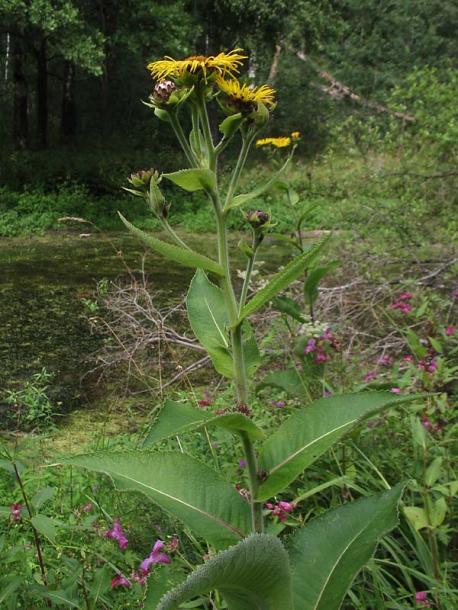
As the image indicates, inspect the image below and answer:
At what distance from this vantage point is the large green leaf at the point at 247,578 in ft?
2.31

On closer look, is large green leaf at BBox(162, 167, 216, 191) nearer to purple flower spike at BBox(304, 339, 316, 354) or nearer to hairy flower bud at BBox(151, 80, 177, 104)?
hairy flower bud at BBox(151, 80, 177, 104)

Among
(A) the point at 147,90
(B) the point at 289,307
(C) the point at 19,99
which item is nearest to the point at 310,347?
(B) the point at 289,307

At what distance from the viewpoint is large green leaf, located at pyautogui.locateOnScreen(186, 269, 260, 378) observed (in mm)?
1095

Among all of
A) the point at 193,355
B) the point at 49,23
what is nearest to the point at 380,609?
the point at 193,355

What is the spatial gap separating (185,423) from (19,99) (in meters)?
11.2

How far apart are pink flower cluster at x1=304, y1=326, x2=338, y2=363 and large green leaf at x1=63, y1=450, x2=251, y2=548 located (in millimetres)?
993

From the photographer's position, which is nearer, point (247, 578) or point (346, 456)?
point (247, 578)

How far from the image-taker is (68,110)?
12.7m

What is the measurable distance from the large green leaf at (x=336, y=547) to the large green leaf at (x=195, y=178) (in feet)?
1.89

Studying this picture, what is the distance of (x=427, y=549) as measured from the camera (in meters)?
1.36

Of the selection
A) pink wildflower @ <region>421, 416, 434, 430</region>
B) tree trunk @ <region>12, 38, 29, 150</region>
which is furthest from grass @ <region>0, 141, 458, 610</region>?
tree trunk @ <region>12, 38, 29, 150</region>

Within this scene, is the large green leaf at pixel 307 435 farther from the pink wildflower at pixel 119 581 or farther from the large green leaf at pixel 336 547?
the pink wildflower at pixel 119 581

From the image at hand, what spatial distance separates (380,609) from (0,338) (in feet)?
10.1

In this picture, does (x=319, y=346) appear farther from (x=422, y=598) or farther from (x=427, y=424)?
(x=422, y=598)
